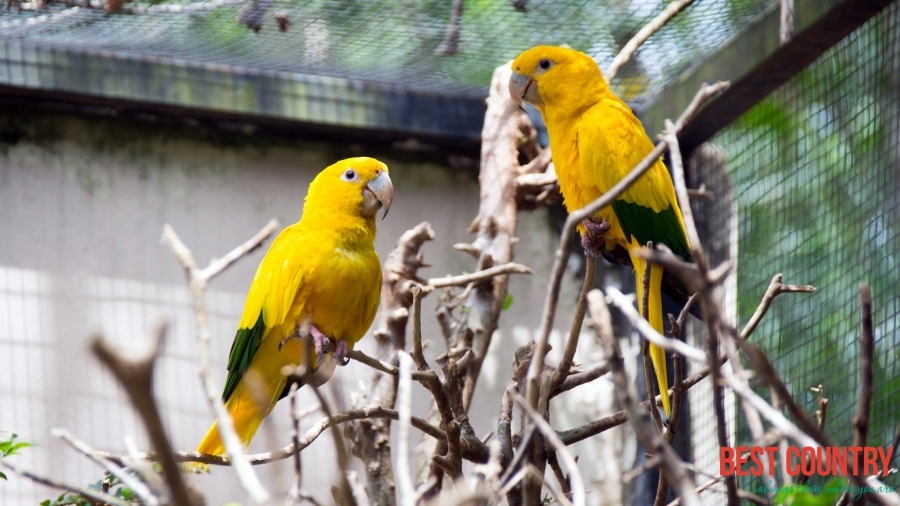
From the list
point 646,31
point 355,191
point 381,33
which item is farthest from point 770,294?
point 381,33

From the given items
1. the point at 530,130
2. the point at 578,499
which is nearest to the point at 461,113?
the point at 530,130

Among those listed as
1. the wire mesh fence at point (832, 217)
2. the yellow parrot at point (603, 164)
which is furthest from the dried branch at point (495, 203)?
the wire mesh fence at point (832, 217)

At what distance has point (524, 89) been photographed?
114 inches

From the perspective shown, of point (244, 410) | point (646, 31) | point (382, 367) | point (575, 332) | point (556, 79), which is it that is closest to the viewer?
point (575, 332)

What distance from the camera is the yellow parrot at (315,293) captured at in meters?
2.47

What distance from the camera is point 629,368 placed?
372cm

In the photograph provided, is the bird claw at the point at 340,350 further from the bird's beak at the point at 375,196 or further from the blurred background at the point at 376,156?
the blurred background at the point at 376,156

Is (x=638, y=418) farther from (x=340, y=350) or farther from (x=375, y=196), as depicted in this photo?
(x=375, y=196)

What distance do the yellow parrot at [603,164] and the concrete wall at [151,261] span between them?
135 centimetres

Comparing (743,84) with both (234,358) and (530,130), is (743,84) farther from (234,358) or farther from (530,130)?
(234,358)

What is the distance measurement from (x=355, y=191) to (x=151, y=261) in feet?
4.92

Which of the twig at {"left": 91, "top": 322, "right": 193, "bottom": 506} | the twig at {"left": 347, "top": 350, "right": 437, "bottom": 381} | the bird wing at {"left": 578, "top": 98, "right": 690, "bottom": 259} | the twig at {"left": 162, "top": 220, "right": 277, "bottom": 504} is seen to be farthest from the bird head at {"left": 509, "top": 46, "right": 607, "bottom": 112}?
the twig at {"left": 91, "top": 322, "right": 193, "bottom": 506}

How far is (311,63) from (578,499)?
2.75 m

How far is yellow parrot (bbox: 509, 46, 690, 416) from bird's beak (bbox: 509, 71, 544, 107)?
0.04 metres
